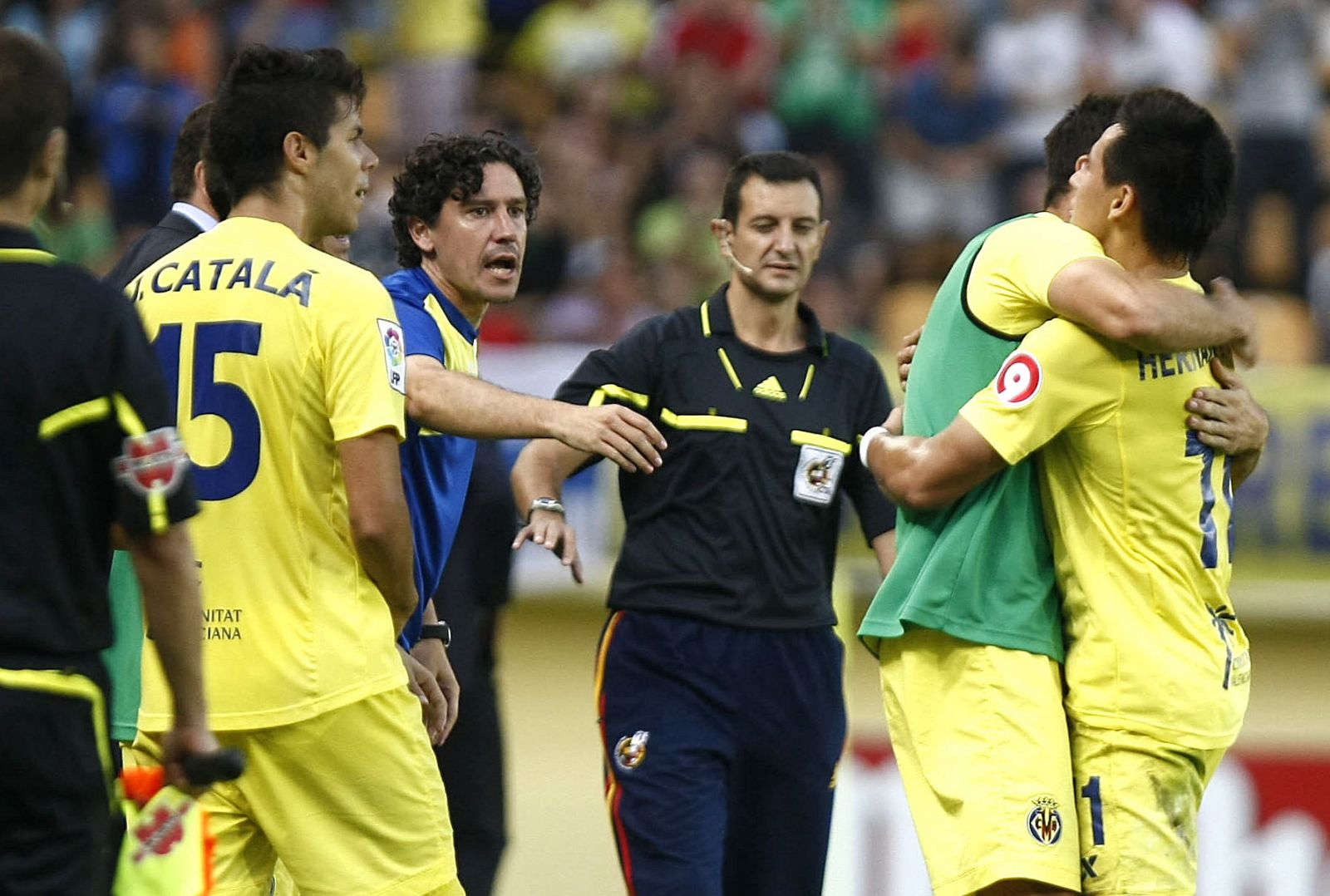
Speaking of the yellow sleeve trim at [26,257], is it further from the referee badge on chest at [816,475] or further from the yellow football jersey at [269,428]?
the referee badge on chest at [816,475]

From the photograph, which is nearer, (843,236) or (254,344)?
(254,344)

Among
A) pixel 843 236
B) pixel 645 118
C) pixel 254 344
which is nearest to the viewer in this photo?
pixel 254 344

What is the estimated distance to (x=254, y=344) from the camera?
4344mm

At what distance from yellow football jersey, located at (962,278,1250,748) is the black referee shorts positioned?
2.04 metres

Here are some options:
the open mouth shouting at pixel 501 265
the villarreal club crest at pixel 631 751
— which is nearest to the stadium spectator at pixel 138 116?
the open mouth shouting at pixel 501 265

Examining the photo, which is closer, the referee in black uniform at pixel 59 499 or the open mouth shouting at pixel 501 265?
the referee in black uniform at pixel 59 499

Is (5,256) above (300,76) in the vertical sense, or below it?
below

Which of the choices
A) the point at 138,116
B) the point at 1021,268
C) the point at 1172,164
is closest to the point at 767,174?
the point at 1021,268

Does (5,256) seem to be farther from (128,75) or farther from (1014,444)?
(128,75)

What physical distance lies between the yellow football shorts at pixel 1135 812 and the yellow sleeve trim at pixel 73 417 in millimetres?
2309

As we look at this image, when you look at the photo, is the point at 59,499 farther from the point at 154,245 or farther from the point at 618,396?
the point at 618,396

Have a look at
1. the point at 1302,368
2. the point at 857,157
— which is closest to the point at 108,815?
the point at 1302,368

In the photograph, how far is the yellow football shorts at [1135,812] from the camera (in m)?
4.35

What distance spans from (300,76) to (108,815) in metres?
1.92
